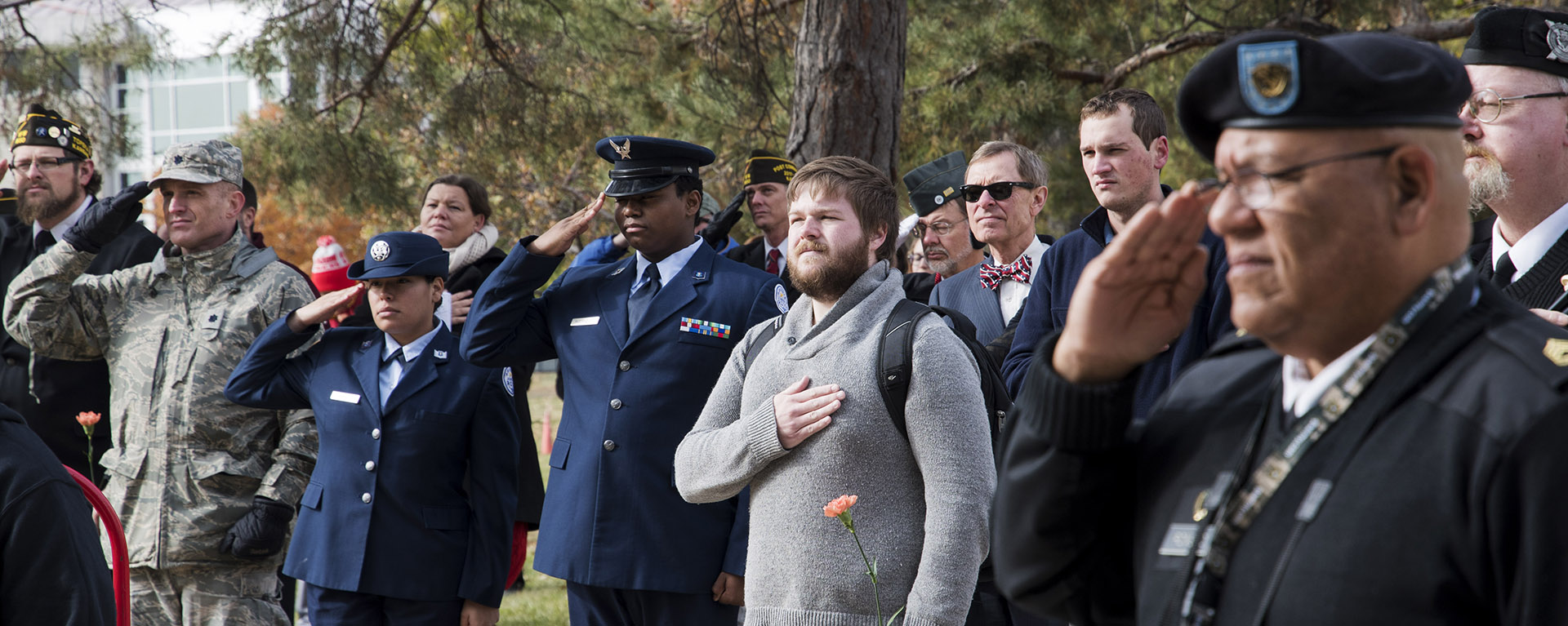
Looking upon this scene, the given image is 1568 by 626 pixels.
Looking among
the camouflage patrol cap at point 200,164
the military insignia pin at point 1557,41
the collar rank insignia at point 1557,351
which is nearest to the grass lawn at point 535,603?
the camouflage patrol cap at point 200,164

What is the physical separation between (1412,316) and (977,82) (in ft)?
22.7

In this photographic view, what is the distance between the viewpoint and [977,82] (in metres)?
8.07

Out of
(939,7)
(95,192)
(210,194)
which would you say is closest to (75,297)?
(210,194)

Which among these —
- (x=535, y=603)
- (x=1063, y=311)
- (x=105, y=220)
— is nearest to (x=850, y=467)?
(x=1063, y=311)

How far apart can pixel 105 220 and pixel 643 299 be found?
2530mm

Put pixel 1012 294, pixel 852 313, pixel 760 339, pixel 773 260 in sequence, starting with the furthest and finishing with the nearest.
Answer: pixel 773 260
pixel 1012 294
pixel 760 339
pixel 852 313

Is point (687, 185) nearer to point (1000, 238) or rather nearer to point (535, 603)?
point (1000, 238)

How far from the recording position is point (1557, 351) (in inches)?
49.9

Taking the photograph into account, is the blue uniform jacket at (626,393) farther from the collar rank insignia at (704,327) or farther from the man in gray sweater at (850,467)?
the man in gray sweater at (850,467)

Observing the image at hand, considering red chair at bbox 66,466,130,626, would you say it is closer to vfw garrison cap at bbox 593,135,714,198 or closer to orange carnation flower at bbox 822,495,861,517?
orange carnation flower at bbox 822,495,861,517

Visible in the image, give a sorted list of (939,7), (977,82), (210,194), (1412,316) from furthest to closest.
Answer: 1. (939,7)
2. (977,82)
3. (210,194)
4. (1412,316)

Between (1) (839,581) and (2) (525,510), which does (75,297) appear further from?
(1) (839,581)

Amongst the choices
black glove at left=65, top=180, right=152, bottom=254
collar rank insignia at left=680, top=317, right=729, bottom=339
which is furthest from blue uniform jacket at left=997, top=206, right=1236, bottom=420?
black glove at left=65, top=180, right=152, bottom=254

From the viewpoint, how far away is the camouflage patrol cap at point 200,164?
5020 mm
